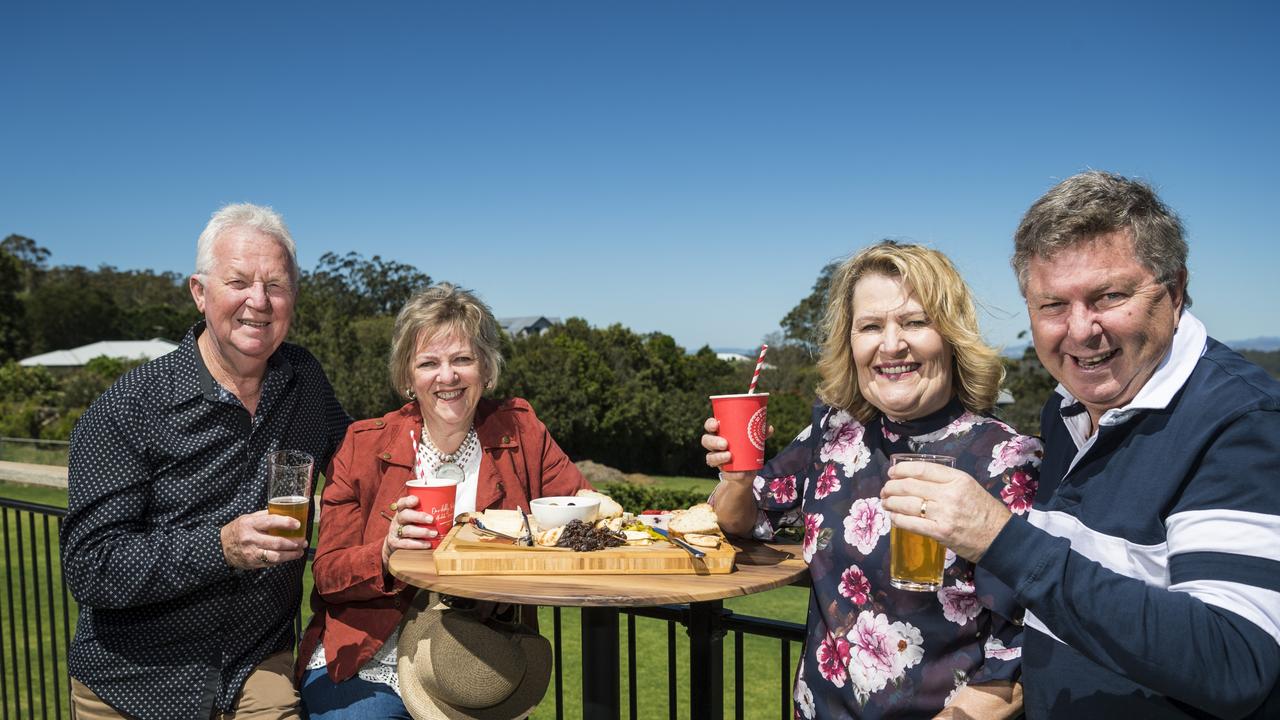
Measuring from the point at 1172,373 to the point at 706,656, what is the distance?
1.64 meters

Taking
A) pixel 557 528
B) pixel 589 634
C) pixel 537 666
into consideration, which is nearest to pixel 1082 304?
pixel 557 528

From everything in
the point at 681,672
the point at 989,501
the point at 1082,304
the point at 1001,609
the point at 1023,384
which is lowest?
the point at 681,672

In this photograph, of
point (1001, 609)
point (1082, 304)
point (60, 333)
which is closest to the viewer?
point (1082, 304)

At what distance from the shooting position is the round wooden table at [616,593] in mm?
1964

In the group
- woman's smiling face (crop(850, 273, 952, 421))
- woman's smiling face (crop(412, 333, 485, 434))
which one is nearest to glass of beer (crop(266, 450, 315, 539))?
woman's smiling face (crop(412, 333, 485, 434))

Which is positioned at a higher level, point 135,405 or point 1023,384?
point 135,405

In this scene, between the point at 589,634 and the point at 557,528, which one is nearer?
the point at 557,528

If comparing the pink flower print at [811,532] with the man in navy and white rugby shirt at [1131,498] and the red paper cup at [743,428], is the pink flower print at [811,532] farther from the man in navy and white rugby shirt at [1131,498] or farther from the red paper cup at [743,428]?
the man in navy and white rugby shirt at [1131,498]

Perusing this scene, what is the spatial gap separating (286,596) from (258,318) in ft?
3.31

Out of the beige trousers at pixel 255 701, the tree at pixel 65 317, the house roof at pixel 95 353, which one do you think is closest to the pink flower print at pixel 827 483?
the beige trousers at pixel 255 701

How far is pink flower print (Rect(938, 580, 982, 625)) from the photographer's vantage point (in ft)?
6.66

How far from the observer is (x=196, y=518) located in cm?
282

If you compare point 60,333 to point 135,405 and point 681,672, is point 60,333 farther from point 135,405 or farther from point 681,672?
point 135,405

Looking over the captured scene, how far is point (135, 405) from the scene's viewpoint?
2.80 metres
